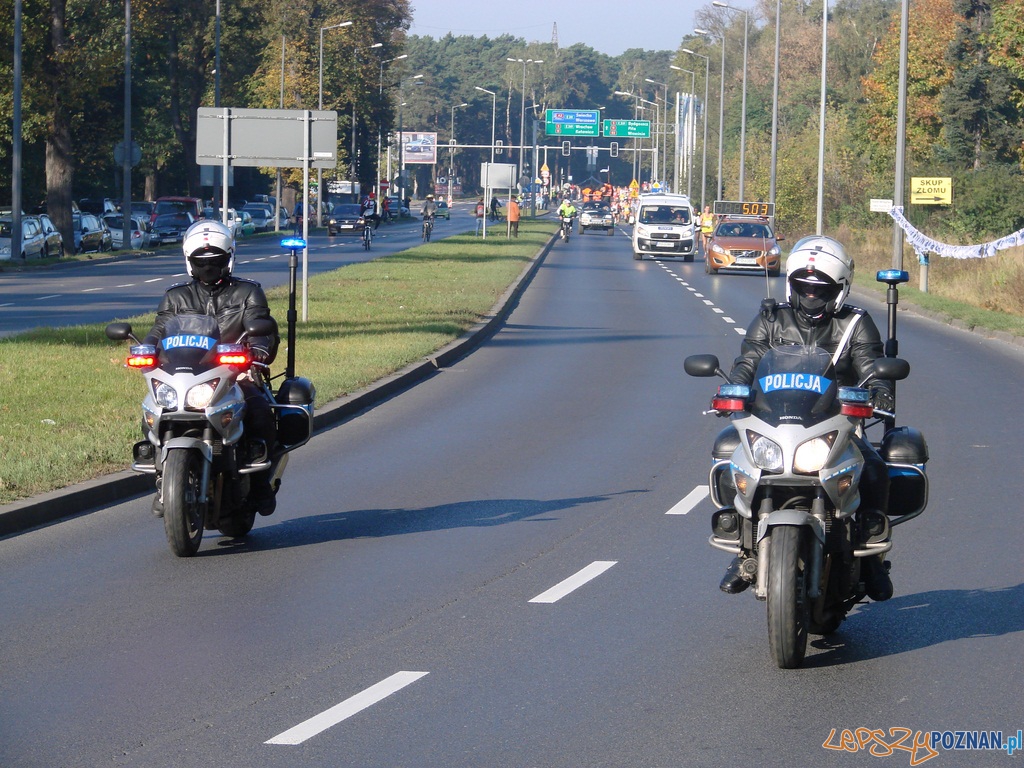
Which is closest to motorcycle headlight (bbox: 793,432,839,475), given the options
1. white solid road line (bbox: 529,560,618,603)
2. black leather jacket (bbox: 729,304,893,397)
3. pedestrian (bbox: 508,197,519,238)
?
black leather jacket (bbox: 729,304,893,397)

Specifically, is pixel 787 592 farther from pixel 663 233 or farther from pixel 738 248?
pixel 663 233

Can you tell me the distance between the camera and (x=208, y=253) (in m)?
8.92

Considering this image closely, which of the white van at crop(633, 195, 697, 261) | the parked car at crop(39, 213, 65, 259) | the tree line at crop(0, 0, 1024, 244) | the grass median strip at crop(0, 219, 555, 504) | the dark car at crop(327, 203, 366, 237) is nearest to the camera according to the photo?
the grass median strip at crop(0, 219, 555, 504)

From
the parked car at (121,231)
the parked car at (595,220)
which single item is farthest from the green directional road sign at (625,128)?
the parked car at (121,231)

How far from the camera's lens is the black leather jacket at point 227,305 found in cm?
891

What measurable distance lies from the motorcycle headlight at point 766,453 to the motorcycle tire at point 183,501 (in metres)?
3.29

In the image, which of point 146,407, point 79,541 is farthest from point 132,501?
point 146,407

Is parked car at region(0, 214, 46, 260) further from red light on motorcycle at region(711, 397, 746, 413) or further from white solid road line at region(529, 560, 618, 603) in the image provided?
red light on motorcycle at region(711, 397, 746, 413)

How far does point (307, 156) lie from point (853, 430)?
1583 centimetres

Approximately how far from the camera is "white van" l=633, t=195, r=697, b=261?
2056 inches

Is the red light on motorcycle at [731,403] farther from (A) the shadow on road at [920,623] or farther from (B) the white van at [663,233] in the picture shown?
(B) the white van at [663,233]

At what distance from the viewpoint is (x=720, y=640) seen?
6.86 meters

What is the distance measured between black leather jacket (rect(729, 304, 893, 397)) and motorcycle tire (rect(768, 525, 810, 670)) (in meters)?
1.07

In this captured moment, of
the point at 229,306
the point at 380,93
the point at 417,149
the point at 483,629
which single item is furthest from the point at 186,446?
the point at 417,149
